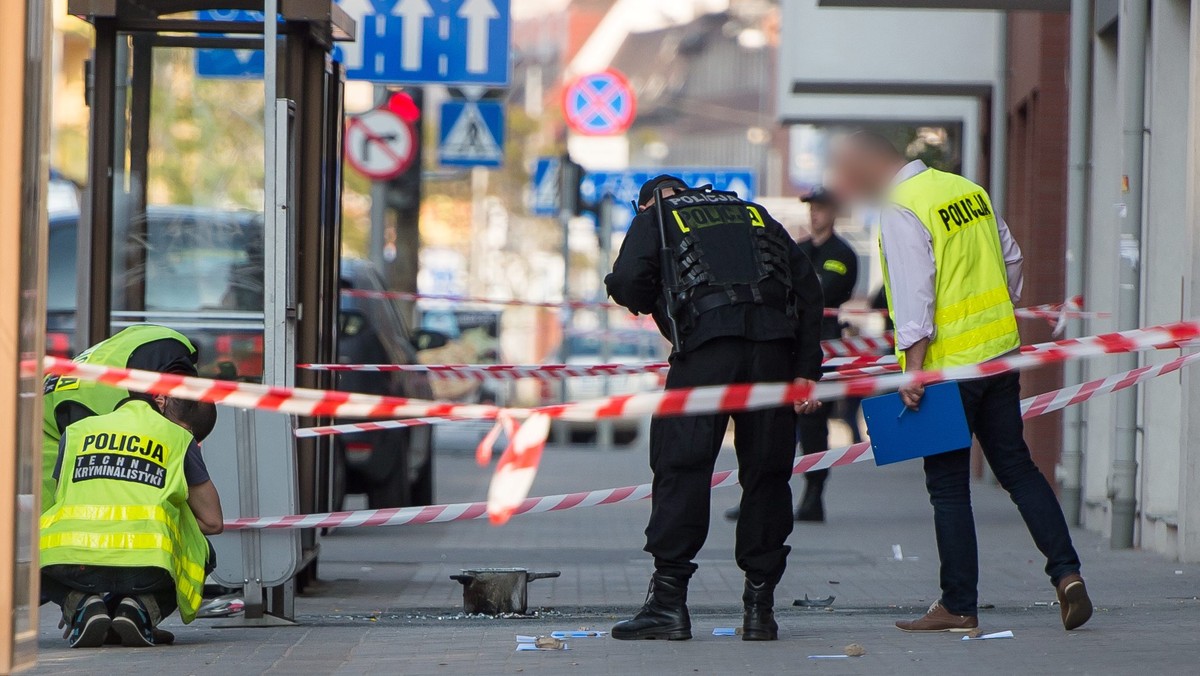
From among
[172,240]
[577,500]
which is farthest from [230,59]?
[577,500]

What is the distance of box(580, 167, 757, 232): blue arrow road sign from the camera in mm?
24500

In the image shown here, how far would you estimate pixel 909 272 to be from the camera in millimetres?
6414

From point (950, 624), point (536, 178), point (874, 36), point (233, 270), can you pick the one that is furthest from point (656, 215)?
point (536, 178)

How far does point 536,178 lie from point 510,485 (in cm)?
1901

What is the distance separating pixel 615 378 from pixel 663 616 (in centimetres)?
1813

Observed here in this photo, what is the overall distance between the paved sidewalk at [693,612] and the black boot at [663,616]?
0.25ft

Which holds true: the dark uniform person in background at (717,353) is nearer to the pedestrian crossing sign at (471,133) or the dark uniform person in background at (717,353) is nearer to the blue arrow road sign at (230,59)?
the blue arrow road sign at (230,59)

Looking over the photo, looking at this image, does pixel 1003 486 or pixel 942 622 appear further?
pixel 942 622

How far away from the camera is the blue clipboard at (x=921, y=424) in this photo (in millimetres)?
6332

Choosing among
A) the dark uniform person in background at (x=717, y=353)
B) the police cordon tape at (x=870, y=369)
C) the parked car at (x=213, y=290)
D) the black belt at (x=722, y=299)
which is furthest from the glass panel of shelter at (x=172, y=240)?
the black belt at (x=722, y=299)

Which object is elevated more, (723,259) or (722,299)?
(723,259)

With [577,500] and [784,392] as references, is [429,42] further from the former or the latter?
[784,392]

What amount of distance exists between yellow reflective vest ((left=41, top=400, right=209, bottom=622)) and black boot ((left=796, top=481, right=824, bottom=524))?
615 cm

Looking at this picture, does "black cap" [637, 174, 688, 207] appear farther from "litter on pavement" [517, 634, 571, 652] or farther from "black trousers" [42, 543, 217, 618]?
"black trousers" [42, 543, 217, 618]
